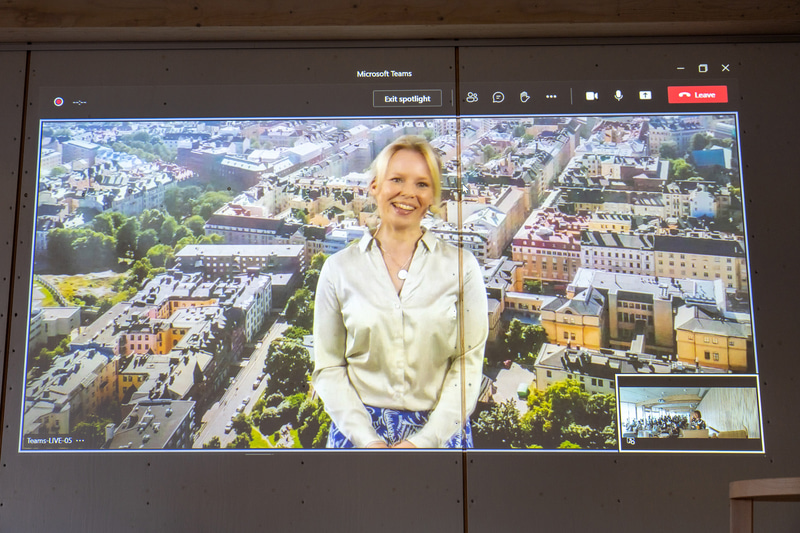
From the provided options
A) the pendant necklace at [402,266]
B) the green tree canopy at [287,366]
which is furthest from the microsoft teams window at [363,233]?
the pendant necklace at [402,266]

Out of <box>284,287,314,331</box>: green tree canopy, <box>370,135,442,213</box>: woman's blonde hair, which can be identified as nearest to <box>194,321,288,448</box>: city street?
<box>284,287,314,331</box>: green tree canopy

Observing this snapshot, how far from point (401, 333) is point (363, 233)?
439mm

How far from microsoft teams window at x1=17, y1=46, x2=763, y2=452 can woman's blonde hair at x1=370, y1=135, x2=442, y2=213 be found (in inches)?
1.5

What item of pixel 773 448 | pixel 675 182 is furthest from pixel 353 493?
pixel 675 182

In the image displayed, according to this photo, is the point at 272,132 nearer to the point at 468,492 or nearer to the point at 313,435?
the point at 313,435

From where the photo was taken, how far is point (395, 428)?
2.62m

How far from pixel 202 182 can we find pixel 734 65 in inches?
90.4

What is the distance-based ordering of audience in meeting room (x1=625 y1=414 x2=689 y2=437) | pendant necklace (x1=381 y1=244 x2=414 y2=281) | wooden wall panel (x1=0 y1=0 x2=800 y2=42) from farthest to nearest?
wooden wall panel (x1=0 y1=0 x2=800 y2=42) < pendant necklace (x1=381 y1=244 x2=414 y2=281) < audience in meeting room (x1=625 y1=414 x2=689 y2=437)

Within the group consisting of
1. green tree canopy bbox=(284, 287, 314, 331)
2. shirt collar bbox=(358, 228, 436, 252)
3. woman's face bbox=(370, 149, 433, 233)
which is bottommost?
green tree canopy bbox=(284, 287, 314, 331)

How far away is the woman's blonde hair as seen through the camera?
9.11 feet

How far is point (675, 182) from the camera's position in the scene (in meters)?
2.76

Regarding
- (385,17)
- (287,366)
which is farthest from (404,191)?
(287,366)

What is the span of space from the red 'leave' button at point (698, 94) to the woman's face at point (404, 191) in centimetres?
109

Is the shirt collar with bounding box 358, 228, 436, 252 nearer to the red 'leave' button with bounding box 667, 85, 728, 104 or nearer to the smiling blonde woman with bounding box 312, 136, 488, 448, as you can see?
the smiling blonde woman with bounding box 312, 136, 488, 448
